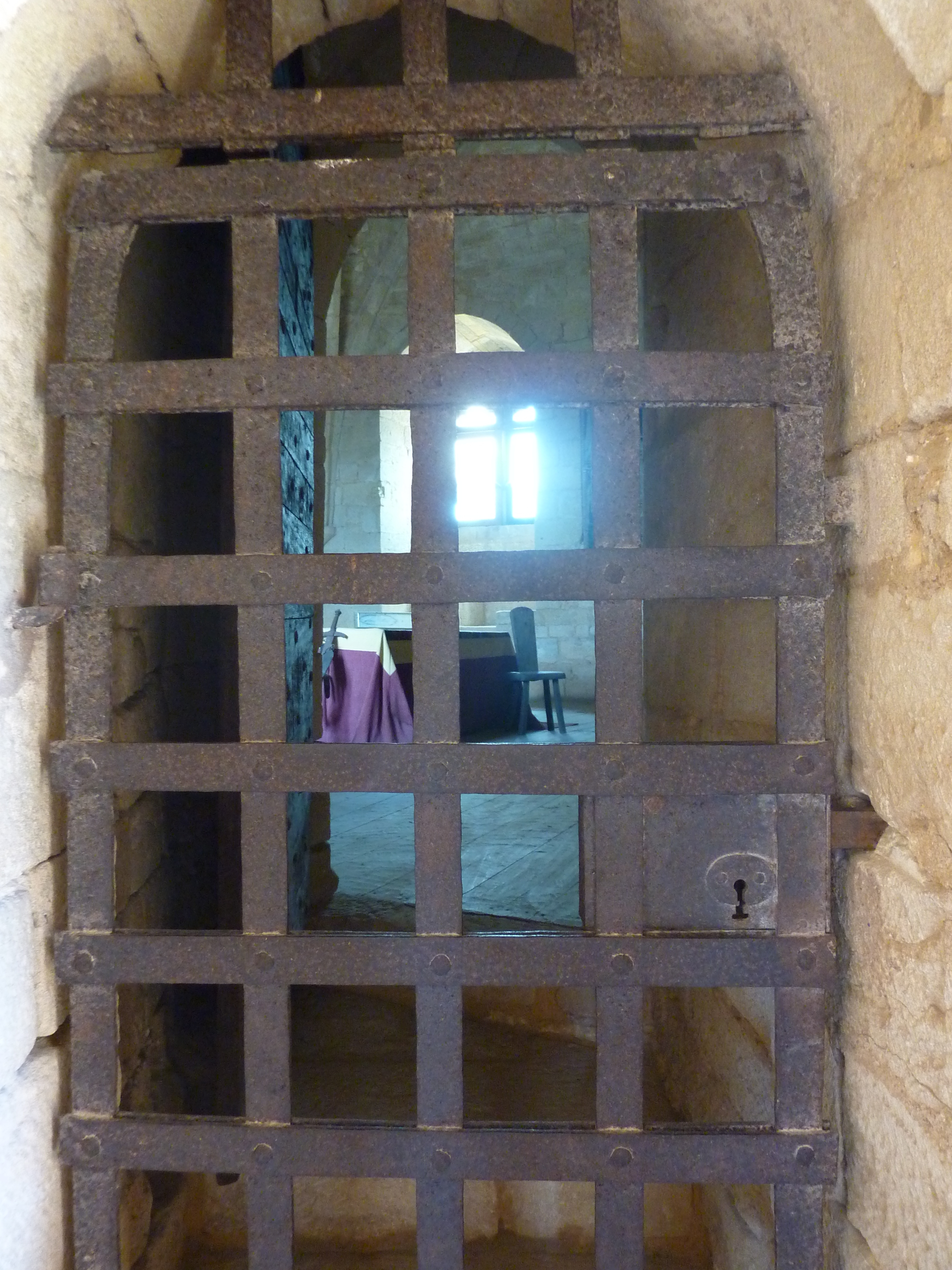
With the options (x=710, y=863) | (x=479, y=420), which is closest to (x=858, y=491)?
(x=710, y=863)

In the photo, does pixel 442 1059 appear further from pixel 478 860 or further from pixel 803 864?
pixel 478 860

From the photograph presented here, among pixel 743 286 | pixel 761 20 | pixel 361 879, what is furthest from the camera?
pixel 361 879

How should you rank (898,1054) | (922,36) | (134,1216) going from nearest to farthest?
1. (922,36)
2. (898,1054)
3. (134,1216)

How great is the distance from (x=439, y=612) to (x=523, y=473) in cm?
727

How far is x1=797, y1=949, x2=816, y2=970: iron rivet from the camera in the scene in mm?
983

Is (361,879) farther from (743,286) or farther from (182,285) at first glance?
(743,286)

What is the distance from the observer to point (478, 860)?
8.08ft

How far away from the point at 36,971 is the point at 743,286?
4.46ft

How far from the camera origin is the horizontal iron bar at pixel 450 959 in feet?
3.25

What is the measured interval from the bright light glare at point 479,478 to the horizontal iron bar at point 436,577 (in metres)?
7.19

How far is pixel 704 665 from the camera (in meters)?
1.49

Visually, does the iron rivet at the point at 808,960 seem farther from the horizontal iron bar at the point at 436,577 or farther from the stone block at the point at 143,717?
the stone block at the point at 143,717

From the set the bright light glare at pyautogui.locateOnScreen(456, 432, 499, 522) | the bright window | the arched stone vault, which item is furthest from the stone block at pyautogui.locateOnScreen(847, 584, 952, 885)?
the bright light glare at pyautogui.locateOnScreen(456, 432, 499, 522)

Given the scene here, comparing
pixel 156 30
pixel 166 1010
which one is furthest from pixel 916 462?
pixel 166 1010
